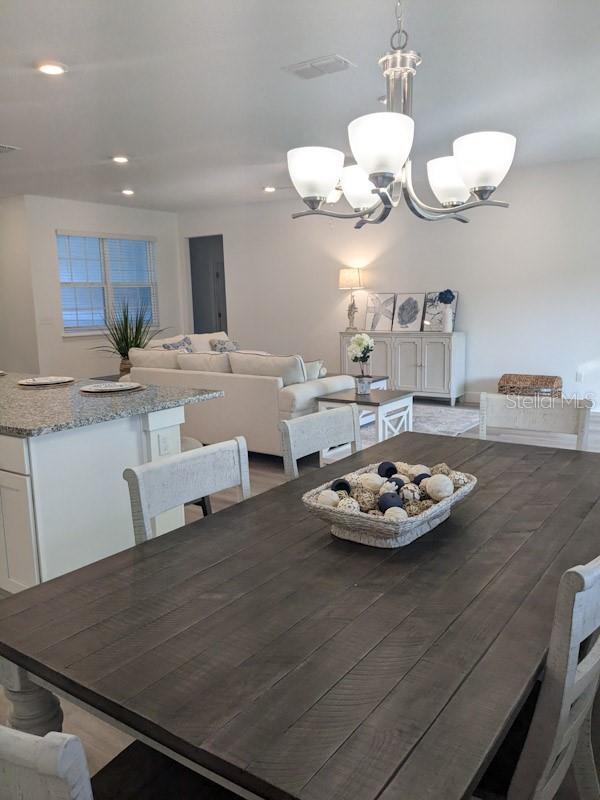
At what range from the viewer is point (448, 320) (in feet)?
23.3

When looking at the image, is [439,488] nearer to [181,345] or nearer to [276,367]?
[276,367]

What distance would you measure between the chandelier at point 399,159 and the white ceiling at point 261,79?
2.39 feet

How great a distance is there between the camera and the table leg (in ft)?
3.62

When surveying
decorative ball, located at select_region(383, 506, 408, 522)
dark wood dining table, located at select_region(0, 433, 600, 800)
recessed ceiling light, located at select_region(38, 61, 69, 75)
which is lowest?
dark wood dining table, located at select_region(0, 433, 600, 800)

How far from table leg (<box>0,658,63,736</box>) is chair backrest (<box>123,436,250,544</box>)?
46 centimetres

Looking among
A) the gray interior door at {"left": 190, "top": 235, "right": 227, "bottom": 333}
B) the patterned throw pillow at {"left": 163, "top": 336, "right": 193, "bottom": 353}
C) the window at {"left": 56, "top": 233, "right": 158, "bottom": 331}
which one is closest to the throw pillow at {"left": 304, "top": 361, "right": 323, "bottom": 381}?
the patterned throw pillow at {"left": 163, "top": 336, "right": 193, "bottom": 353}

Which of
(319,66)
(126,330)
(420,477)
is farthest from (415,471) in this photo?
(126,330)

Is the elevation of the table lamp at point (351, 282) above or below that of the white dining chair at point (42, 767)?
above

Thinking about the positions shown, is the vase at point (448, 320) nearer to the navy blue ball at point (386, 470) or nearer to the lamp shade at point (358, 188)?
the lamp shade at point (358, 188)

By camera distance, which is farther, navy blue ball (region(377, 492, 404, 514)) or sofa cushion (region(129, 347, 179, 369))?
sofa cushion (region(129, 347, 179, 369))

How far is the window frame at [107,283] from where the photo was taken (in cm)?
831

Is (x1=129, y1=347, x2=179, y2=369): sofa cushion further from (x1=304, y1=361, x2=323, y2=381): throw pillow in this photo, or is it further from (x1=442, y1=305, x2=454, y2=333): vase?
(x1=442, y1=305, x2=454, y2=333): vase

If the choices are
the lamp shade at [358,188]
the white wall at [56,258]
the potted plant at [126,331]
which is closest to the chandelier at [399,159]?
the lamp shade at [358,188]

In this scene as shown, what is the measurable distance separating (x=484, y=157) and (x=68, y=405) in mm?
1963
